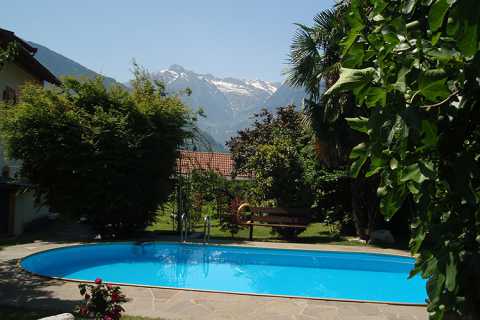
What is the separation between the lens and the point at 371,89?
1.14m

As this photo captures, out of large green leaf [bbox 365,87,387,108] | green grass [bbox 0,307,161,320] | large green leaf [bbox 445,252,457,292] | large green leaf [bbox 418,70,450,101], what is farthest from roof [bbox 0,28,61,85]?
large green leaf [bbox 445,252,457,292]

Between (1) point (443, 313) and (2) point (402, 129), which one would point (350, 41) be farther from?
(1) point (443, 313)

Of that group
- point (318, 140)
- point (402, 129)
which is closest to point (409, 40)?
point (402, 129)

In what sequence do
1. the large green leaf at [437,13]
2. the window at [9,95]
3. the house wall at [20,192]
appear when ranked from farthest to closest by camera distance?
the window at [9,95], the house wall at [20,192], the large green leaf at [437,13]

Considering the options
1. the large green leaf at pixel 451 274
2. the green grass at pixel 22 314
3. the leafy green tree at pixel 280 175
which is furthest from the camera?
the leafy green tree at pixel 280 175

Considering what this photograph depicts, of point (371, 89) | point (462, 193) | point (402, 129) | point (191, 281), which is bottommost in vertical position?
point (191, 281)

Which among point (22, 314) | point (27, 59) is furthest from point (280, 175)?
point (27, 59)

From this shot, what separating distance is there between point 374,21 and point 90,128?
14.0 metres

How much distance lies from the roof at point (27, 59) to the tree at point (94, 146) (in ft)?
13.1

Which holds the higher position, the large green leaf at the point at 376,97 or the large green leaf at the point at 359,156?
the large green leaf at the point at 376,97

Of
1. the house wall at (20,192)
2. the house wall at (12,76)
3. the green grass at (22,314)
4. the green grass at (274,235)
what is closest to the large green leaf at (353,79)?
the green grass at (22,314)

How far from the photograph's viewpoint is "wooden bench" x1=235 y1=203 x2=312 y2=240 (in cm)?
1587

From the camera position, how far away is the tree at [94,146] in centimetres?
1423

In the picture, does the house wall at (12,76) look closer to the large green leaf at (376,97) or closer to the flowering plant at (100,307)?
the flowering plant at (100,307)
